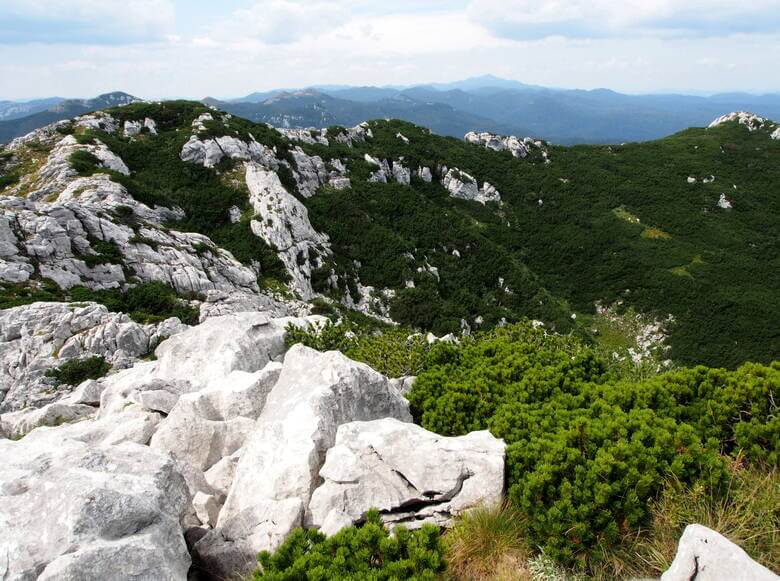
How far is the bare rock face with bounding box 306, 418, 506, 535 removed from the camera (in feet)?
27.9

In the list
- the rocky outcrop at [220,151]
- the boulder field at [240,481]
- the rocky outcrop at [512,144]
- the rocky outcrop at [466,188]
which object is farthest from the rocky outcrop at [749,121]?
the boulder field at [240,481]

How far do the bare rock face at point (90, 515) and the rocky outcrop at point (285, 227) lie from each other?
60.1 meters

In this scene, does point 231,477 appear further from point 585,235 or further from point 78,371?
point 585,235

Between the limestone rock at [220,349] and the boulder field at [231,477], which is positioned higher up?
the boulder field at [231,477]

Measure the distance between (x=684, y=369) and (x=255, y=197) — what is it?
7782cm

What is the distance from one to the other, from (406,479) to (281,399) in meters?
4.57

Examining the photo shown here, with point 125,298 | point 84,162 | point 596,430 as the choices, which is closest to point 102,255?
point 125,298

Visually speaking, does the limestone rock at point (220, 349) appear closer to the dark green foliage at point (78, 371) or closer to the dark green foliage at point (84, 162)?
the dark green foliage at point (78, 371)

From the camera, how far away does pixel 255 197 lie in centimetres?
7975

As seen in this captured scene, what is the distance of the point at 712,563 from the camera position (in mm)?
5871

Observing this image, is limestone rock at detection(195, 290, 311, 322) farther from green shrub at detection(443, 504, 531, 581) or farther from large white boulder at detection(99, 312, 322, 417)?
green shrub at detection(443, 504, 531, 581)

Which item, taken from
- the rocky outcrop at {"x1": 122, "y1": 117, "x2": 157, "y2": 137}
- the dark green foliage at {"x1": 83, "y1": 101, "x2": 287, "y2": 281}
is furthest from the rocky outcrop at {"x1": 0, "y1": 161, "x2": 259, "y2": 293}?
the rocky outcrop at {"x1": 122, "y1": 117, "x2": 157, "y2": 137}

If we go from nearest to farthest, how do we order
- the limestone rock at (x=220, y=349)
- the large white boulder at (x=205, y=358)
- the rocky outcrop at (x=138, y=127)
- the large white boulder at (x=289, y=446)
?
1. the large white boulder at (x=289, y=446)
2. the large white boulder at (x=205, y=358)
3. the limestone rock at (x=220, y=349)
4. the rocky outcrop at (x=138, y=127)

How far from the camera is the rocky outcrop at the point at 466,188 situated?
5517 inches
